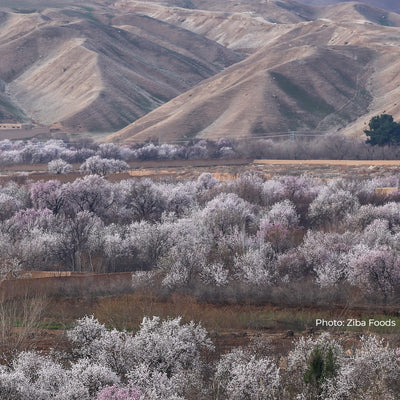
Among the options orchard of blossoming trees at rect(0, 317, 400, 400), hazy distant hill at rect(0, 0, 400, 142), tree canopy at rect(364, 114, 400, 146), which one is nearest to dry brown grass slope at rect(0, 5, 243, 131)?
hazy distant hill at rect(0, 0, 400, 142)

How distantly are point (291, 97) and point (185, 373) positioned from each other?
8259cm

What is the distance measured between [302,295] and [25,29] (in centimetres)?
13523

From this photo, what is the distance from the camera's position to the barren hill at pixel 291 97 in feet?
290

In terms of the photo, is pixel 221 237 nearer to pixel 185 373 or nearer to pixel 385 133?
pixel 185 373

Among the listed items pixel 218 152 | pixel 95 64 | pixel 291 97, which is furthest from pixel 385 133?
pixel 95 64

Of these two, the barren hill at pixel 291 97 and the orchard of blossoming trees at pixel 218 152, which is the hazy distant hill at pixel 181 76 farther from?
the orchard of blossoming trees at pixel 218 152

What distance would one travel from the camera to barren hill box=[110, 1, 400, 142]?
8850 cm

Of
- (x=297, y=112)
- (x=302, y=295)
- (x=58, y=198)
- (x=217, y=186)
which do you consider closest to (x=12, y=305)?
(x=302, y=295)

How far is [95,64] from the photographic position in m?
122

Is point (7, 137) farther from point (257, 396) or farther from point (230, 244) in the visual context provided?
point (257, 396)

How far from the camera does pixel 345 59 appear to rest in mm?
109062

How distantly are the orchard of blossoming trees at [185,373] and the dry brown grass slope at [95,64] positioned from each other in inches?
3442

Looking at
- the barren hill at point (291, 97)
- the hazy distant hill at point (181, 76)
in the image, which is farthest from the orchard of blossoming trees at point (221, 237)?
the hazy distant hill at point (181, 76)

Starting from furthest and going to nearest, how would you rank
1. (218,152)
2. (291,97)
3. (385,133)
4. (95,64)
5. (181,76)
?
(181,76)
(95,64)
(291,97)
(218,152)
(385,133)
